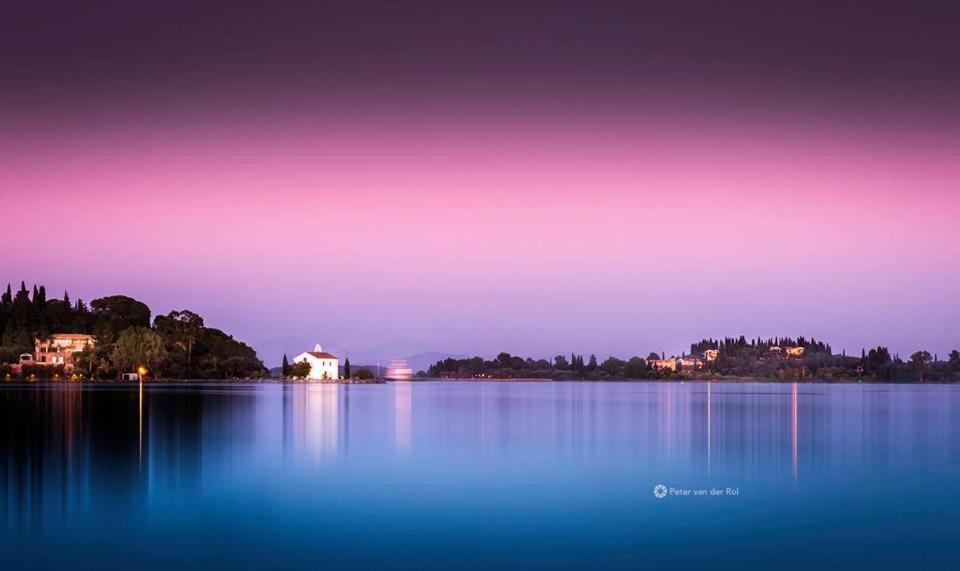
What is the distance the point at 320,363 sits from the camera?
148 m

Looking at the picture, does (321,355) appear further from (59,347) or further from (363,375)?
(59,347)

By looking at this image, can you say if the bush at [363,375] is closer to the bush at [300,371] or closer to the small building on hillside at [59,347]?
the bush at [300,371]

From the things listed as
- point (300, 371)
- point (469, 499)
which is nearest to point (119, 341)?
point (300, 371)

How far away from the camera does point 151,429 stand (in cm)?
3303

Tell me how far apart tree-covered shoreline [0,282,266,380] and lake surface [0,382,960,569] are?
84.7m

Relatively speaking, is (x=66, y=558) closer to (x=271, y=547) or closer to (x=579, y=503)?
(x=271, y=547)

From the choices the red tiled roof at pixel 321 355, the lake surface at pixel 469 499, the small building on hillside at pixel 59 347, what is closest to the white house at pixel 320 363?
the red tiled roof at pixel 321 355

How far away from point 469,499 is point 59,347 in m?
124

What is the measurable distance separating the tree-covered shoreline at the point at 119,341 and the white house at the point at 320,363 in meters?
7.25

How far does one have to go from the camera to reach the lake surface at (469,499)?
1366 cm

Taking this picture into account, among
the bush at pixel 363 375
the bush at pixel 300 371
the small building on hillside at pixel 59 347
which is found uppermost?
the small building on hillside at pixel 59 347

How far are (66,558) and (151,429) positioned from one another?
69.6 feet

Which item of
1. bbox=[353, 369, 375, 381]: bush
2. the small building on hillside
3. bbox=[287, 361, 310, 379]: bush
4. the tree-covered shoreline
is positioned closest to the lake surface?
the tree-covered shoreline

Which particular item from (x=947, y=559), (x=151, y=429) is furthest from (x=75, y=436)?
(x=947, y=559)
